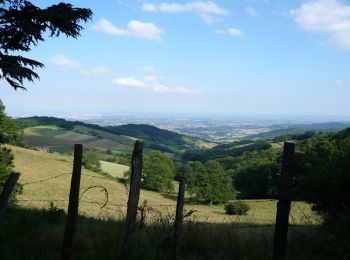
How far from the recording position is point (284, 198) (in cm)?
666

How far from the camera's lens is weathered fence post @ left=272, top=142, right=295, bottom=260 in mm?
6637

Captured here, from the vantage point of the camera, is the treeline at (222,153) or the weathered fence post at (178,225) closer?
the weathered fence post at (178,225)

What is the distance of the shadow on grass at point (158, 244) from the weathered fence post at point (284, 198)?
48 centimetres

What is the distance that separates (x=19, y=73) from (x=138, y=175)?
7575 mm

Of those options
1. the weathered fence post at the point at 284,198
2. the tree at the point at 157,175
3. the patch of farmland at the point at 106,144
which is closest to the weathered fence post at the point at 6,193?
the weathered fence post at the point at 284,198

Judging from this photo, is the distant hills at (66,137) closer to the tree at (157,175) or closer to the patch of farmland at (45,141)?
the patch of farmland at (45,141)

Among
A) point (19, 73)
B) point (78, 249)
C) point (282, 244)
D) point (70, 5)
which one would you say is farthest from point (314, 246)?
point (70, 5)

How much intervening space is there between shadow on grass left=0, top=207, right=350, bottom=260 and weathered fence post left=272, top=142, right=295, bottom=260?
1.57 feet

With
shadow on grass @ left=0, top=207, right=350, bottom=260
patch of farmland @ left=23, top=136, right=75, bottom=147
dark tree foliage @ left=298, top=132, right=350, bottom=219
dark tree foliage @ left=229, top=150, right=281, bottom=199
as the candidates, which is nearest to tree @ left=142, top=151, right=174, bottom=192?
dark tree foliage @ left=229, top=150, right=281, bottom=199

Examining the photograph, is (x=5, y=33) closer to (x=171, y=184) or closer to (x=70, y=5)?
(x=70, y=5)

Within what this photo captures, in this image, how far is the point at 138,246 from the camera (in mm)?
7117

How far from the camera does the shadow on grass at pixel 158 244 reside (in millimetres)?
6848

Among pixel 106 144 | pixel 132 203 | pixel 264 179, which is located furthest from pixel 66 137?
pixel 132 203

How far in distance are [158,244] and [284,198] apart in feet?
7.88
